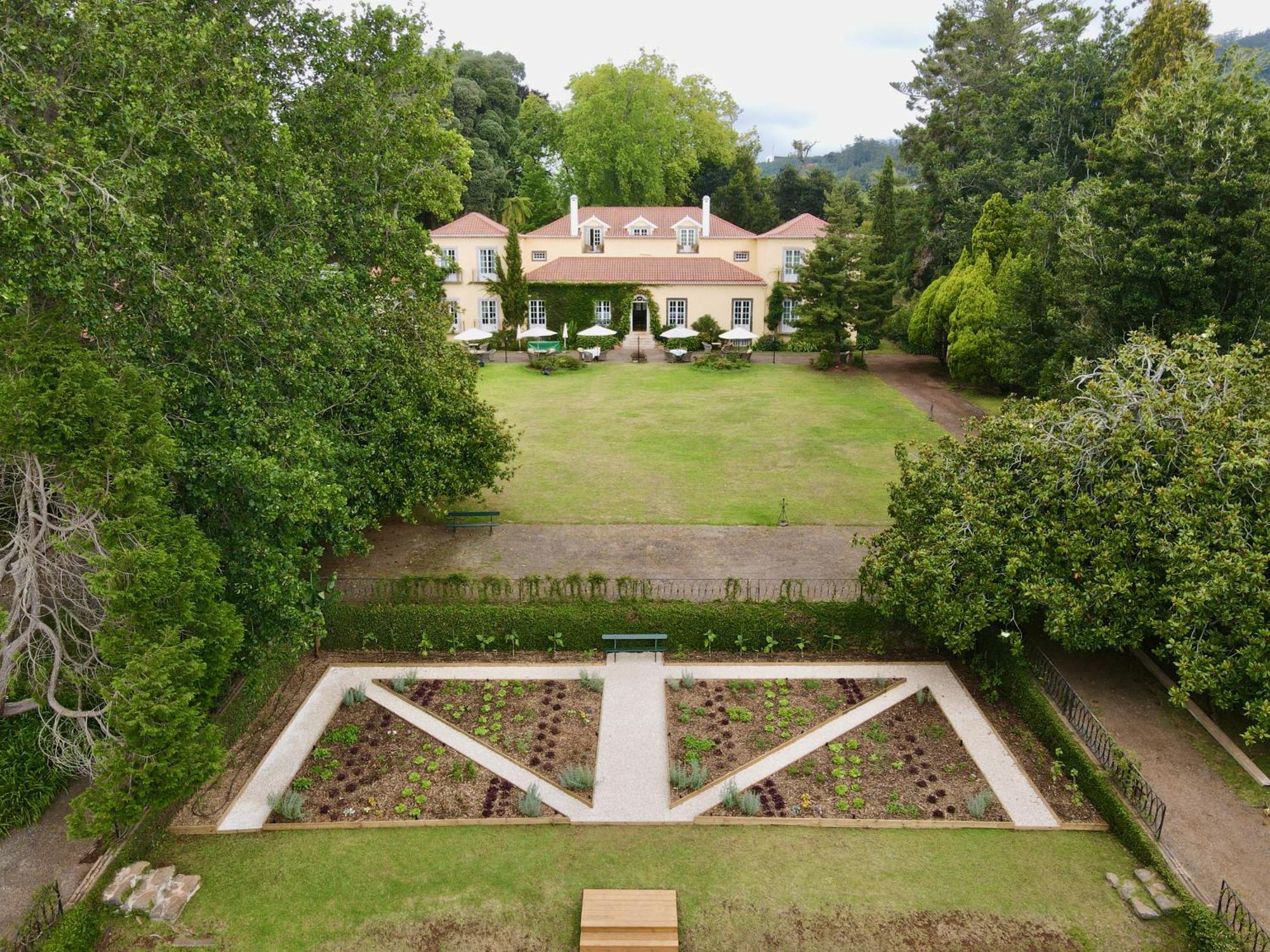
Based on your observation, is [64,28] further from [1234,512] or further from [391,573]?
[1234,512]

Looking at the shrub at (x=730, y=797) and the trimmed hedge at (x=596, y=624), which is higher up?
the trimmed hedge at (x=596, y=624)

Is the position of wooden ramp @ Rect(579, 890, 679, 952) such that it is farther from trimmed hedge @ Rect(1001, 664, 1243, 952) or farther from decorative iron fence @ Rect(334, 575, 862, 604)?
decorative iron fence @ Rect(334, 575, 862, 604)

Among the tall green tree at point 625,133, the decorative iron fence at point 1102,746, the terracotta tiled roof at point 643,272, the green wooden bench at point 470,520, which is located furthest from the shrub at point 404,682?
the tall green tree at point 625,133

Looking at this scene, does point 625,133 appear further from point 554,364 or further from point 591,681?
point 591,681

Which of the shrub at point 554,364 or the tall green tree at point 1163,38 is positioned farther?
the shrub at point 554,364

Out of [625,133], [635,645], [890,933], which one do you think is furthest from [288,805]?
[625,133]

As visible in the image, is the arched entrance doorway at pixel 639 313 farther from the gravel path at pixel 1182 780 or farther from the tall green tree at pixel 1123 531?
the gravel path at pixel 1182 780

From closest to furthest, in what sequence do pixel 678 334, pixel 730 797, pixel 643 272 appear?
pixel 730 797 → pixel 678 334 → pixel 643 272

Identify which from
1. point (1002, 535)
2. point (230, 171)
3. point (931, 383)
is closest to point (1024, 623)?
point (1002, 535)
